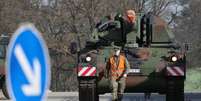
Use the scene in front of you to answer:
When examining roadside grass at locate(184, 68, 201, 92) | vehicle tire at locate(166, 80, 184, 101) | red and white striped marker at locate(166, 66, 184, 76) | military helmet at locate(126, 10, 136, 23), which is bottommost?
roadside grass at locate(184, 68, 201, 92)

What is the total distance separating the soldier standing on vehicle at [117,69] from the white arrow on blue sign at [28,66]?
9.55m

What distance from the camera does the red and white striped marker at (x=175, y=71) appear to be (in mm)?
14789

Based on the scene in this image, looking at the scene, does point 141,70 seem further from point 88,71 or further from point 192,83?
point 192,83

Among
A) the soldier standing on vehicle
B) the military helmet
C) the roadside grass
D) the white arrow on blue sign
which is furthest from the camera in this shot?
the roadside grass

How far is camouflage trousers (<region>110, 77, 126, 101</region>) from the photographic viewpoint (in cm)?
1448

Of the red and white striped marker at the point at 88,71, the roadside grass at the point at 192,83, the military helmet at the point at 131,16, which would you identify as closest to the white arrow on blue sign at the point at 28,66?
the red and white striped marker at the point at 88,71

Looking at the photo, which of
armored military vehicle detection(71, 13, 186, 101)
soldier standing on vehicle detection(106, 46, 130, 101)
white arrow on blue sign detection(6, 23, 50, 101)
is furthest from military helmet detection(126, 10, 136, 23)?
white arrow on blue sign detection(6, 23, 50, 101)

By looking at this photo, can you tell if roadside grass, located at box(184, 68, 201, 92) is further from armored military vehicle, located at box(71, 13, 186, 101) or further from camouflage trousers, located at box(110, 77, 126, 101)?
camouflage trousers, located at box(110, 77, 126, 101)

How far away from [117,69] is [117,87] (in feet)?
1.51

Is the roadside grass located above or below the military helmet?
below

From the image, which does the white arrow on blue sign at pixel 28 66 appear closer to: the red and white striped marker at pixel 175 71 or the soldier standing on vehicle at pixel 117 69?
the soldier standing on vehicle at pixel 117 69

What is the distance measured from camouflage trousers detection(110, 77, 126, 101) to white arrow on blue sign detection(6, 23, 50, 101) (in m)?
9.75

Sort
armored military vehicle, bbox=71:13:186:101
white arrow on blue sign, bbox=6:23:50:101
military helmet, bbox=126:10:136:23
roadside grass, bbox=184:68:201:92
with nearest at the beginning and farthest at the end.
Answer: white arrow on blue sign, bbox=6:23:50:101
armored military vehicle, bbox=71:13:186:101
military helmet, bbox=126:10:136:23
roadside grass, bbox=184:68:201:92

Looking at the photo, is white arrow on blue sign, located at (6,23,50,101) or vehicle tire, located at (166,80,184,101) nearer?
white arrow on blue sign, located at (6,23,50,101)
